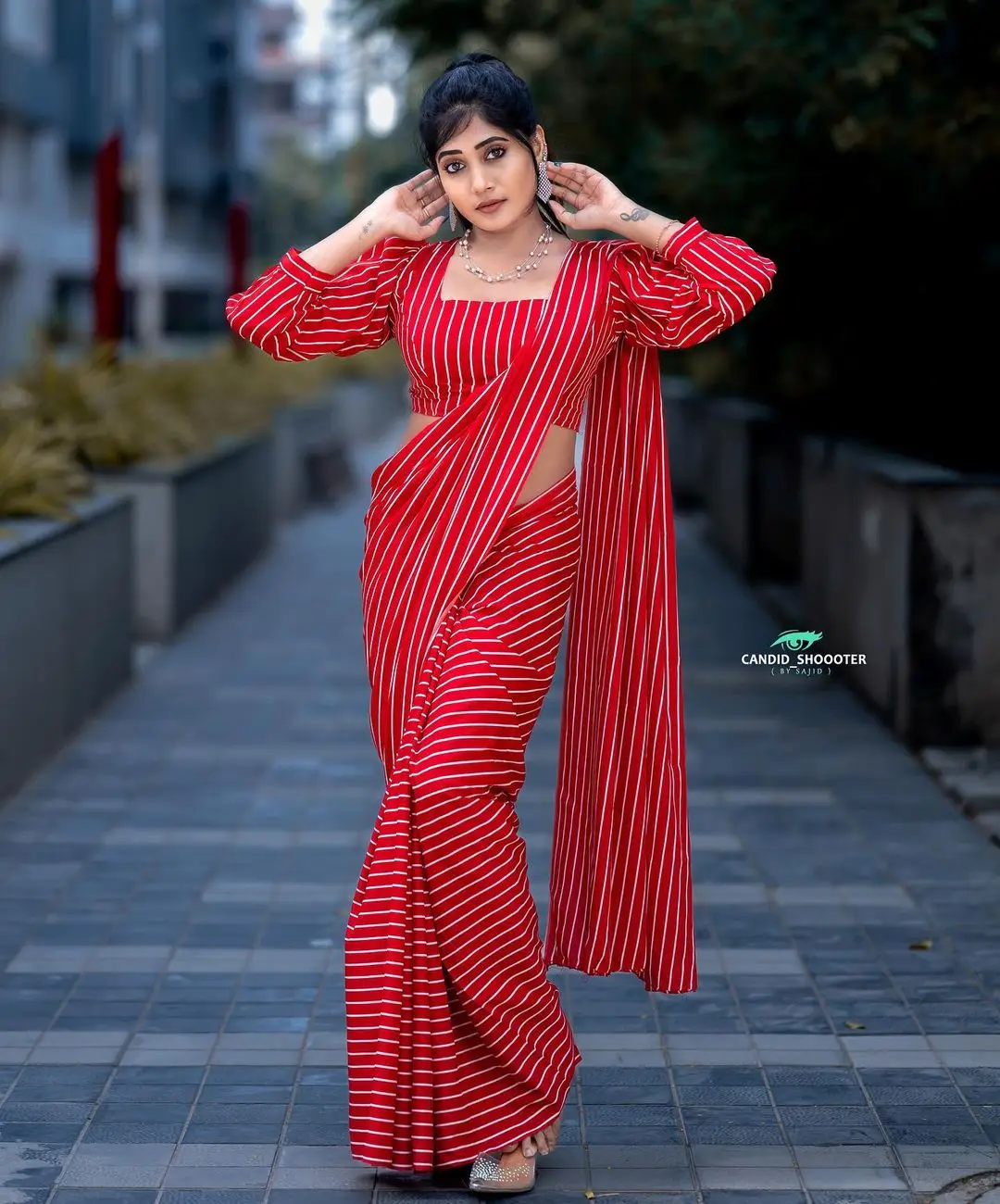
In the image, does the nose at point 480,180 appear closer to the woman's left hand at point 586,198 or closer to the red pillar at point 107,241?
the woman's left hand at point 586,198

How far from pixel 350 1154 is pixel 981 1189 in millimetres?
1179

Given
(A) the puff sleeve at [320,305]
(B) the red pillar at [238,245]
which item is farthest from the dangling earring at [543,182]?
(B) the red pillar at [238,245]

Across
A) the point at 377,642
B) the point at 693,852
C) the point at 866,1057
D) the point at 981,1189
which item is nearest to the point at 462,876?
the point at 377,642

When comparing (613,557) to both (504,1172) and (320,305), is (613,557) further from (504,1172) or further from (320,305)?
(504,1172)

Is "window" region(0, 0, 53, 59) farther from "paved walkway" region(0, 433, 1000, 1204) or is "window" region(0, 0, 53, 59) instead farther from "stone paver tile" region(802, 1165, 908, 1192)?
"stone paver tile" region(802, 1165, 908, 1192)

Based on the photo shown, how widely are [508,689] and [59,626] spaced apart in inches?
195

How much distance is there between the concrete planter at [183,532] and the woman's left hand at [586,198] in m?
6.94

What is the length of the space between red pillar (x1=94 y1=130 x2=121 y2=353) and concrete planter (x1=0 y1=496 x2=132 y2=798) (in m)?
3.45

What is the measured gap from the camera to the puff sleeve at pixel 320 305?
4129mm

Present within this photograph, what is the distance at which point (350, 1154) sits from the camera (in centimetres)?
416

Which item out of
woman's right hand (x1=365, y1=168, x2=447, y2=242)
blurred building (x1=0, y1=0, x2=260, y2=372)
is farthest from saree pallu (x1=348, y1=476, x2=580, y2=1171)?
blurred building (x1=0, y1=0, x2=260, y2=372)

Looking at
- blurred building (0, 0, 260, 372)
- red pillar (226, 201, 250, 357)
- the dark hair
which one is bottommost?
the dark hair

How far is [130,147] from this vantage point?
59688 mm

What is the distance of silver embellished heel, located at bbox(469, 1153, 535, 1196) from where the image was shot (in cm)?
398
